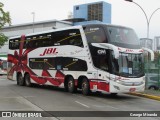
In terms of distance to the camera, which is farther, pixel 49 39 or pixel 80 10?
pixel 80 10

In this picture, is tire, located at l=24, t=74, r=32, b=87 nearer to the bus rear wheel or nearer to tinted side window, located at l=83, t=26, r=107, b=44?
the bus rear wheel

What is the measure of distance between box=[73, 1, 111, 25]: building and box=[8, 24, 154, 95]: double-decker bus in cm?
6814

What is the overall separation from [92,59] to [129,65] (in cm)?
202

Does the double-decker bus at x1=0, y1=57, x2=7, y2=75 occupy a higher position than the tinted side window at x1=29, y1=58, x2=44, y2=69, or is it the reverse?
the tinted side window at x1=29, y1=58, x2=44, y2=69

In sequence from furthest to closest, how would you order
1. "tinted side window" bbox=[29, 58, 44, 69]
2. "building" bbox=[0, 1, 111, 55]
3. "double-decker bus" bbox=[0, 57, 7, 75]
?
"building" bbox=[0, 1, 111, 55], "double-decker bus" bbox=[0, 57, 7, 75], "tinted side window" bbox=[29, 58, 44, 69]

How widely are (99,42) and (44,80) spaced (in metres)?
6.51

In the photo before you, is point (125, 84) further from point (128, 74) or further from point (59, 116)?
point (59, 116)

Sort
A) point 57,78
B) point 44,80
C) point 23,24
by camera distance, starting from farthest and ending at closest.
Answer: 1. point 23,24
2. point 44,80
3. point 57,78

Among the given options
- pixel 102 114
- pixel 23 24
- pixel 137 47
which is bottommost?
pixel 102 114

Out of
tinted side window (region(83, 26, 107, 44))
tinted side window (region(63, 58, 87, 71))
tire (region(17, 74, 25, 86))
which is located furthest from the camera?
tire (region(17, 74, 25, 86))

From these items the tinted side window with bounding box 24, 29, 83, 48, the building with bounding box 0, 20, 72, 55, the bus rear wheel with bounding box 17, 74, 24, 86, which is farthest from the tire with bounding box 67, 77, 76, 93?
the building with bounding box 0, 20, 72, 55

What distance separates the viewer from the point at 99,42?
62.6 feet

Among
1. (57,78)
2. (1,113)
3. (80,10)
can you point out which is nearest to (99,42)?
(57,78)

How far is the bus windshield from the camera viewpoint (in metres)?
18.8
